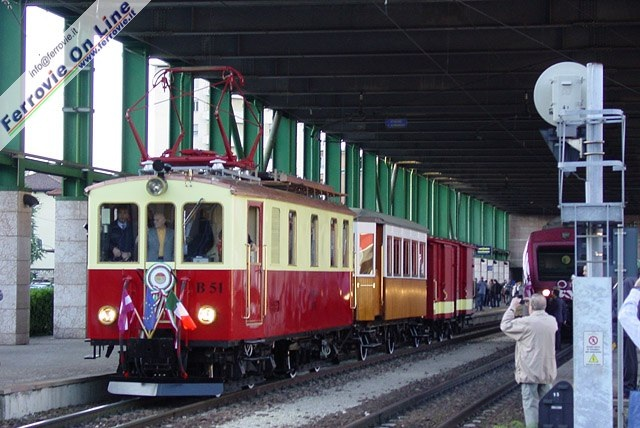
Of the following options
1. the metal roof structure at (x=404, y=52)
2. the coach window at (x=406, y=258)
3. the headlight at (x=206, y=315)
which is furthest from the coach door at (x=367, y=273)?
the headlight at (x=206, y=315)

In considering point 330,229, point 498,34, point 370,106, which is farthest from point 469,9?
point 370,106

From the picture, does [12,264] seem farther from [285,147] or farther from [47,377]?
[285,147]

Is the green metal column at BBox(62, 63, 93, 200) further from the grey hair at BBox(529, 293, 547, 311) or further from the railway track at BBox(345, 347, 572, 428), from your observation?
the grey hair at BBox(529, 293, 547, 311)

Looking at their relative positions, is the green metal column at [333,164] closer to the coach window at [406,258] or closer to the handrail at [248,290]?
the coach window at [406,258]

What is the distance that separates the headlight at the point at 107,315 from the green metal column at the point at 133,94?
42.6 feet

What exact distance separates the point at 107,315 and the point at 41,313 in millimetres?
13499

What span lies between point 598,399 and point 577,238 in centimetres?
124

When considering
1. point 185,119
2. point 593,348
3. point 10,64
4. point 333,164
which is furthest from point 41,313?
point 333,164

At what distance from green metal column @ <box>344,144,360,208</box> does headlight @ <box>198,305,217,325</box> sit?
34.6 m

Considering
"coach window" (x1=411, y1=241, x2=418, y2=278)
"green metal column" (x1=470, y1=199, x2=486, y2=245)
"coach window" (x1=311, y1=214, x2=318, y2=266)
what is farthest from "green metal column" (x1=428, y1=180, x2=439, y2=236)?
"coach window" (x1=311, y1=214, x2=318, y2=266)

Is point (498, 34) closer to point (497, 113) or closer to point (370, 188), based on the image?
point (497, 113)

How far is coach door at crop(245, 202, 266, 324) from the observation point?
15.0 metres

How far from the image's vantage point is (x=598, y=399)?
8.55 meters

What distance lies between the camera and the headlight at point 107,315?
1480 cm
